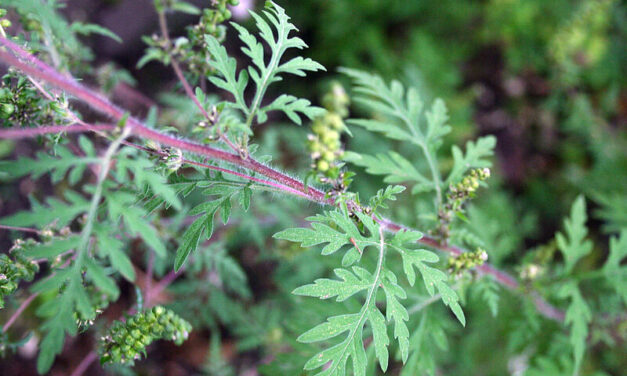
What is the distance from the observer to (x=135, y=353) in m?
1.91

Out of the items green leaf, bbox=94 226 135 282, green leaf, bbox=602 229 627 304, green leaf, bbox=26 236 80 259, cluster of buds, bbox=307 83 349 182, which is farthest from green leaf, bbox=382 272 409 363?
green leaf, bbox=602 229 627 304

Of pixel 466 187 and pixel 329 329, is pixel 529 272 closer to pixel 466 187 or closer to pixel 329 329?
pixel 466 187

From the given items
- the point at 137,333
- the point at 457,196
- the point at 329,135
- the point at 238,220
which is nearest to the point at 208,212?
the point at 137,333

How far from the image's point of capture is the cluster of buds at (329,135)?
1.56 m

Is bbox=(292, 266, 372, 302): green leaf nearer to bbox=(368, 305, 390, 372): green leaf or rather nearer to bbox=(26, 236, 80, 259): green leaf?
bbox=(368, 305, 390, 372): green leaf

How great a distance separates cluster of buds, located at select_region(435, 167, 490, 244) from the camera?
7.54ft

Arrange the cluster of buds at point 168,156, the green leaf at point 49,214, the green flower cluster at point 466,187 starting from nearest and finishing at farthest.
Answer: the green leaf at point 49,214 → the cluster of buds at point 168,156 → the green flower cluster at point 466,187

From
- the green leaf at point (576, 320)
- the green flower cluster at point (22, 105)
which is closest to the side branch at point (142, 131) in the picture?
the green flower cluster at point (22, 105)

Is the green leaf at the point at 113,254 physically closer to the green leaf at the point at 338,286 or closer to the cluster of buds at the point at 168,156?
the cluster of buds at the point at 168,156

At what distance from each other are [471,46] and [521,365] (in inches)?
145

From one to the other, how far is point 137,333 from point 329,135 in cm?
115

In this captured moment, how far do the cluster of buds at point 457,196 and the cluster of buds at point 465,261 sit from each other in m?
0.13

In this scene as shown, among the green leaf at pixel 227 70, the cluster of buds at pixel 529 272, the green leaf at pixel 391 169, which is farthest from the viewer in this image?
the cluster of buds at pixel 529 272

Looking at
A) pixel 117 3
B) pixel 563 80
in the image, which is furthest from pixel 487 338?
pixel 117 3
